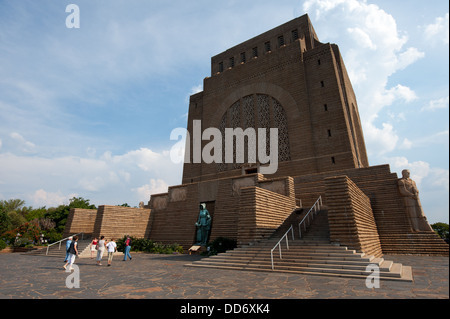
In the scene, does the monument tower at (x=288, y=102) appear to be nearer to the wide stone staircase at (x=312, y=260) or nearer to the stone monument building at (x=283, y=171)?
the stone monument building at (x=283, y=171)

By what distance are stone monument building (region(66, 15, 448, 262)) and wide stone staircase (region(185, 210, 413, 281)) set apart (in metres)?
0.52

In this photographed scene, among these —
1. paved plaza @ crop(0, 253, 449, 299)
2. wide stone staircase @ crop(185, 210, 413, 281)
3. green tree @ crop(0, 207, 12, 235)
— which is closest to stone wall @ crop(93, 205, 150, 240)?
paved plaza @ crop(0, 253, 449, 299)

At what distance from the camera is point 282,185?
546 inches

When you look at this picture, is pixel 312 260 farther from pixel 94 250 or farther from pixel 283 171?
pixel 283 171

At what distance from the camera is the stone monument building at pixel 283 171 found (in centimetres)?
1059

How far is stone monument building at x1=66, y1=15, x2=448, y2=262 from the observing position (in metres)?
10.6

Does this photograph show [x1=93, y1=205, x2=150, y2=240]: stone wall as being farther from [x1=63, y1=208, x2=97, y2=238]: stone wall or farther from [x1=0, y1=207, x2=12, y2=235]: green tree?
→ [x1=0, y1=207, x2=12, y2=235]: green tree

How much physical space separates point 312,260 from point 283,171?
13010mm

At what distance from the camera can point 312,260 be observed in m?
7.79

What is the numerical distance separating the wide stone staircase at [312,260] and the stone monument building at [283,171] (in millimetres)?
520

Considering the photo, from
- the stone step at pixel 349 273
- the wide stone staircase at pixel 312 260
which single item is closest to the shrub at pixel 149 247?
the wide stone staircase at pixel 312 260

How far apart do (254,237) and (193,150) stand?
17.9m
